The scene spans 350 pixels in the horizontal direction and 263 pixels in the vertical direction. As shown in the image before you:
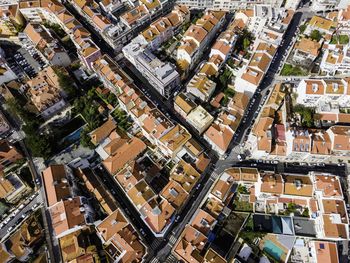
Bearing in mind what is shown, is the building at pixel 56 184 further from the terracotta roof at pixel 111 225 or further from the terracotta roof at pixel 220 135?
the terracotta roof at pixel 220 135

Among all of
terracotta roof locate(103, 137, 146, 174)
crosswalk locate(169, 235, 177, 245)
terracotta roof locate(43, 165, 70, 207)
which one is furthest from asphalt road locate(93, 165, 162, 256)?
terracotta roof locate(43, 165, 70, 207)

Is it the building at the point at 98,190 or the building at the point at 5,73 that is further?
the building at the point at 5,73

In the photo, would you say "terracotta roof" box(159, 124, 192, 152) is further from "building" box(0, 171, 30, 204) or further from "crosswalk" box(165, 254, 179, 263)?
"building" box(0, 171, 30, 204)

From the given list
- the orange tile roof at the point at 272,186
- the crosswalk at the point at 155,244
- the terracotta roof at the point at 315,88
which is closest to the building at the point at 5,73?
the crosswalk at the point at 155,244

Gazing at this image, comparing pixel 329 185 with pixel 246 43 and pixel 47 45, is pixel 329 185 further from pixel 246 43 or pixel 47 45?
pixel 47 45

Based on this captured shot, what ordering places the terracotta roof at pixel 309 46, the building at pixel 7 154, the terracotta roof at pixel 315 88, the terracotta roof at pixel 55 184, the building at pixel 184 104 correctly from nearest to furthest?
the terracotta roof at pixel 55 184
the building at pixel 7 154
the terracotta roof at pixel 315 88
the building at pixel 184 104
the terracotta roof at pixel 309 46

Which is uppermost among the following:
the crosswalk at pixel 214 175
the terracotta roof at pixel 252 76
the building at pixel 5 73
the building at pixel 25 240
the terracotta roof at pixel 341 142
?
the terracotta roof at pixel 252 76

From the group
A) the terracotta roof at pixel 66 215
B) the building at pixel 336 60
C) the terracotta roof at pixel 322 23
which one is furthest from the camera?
the terracotta roof at pixel 322 23
